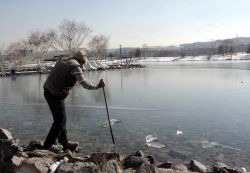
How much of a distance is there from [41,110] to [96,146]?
4.38 meters

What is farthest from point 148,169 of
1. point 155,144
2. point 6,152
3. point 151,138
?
point 6,152

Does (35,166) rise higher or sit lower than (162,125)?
higher

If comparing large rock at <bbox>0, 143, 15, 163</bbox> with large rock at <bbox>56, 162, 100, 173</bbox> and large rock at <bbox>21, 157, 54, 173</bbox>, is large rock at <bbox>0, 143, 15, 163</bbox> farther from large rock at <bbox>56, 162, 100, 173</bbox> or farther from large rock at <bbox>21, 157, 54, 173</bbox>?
large rock at <bbox>56, 162, 100, 173</bbox>

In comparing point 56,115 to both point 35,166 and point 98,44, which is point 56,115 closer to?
point 35,166

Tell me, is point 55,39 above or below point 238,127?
above

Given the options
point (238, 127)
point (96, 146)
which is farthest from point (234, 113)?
point (96, 146)

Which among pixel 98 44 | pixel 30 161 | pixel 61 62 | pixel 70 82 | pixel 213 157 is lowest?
pixel 213 157

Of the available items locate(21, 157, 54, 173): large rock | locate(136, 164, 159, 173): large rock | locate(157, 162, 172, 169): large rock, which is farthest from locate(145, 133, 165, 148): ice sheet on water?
locate(21, 157, 54, 173): large rock

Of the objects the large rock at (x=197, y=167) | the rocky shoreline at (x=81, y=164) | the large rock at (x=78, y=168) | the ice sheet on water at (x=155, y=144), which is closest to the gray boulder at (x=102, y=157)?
the rocky shoreline at (x=81, y=164)

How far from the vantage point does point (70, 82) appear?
14.2ft

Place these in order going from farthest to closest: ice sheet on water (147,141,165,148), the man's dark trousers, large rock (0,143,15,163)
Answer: ice sheet on water (147,141,165,148) → the man's dark trousers → large rock (0,143,15,163)

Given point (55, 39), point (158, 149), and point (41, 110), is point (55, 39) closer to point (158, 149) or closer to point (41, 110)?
point (41, 110)

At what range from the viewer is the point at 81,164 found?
3.44 m

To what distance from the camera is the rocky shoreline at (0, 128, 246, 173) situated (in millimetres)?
3299
